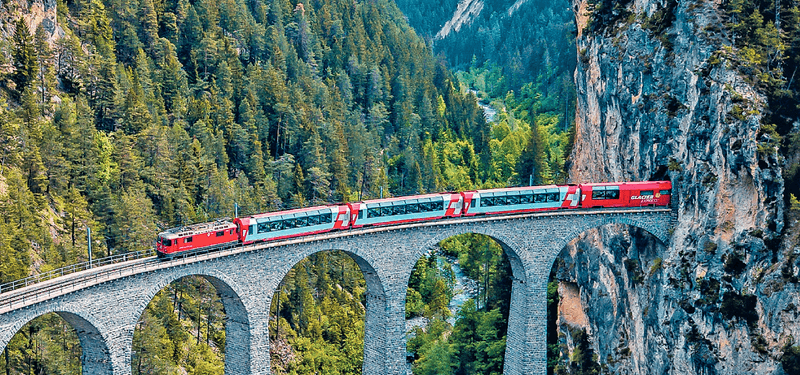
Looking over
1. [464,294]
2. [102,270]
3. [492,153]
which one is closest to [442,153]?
[492,153]

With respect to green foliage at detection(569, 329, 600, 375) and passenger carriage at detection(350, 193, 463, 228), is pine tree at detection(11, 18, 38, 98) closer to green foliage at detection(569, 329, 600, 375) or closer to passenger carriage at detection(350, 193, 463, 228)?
passenger carriage at detection(350, 193, 463, 228)

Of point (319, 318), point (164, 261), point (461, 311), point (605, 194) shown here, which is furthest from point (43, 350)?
point (605, 194)

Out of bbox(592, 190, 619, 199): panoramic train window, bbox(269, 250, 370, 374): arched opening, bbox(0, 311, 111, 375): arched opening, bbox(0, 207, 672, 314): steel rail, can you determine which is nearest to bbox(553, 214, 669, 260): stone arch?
bbox(0, 207, 672, 314): steel rail

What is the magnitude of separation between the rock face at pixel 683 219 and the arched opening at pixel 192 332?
109 ft

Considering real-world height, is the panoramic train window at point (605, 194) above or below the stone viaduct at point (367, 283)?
above

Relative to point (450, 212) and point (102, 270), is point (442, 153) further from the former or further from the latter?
point (102, 270)

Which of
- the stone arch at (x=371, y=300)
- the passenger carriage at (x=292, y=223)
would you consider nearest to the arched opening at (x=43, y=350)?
the passenger carriage at (x=292, y=223)

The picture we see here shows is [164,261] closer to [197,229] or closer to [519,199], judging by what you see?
[197,229]

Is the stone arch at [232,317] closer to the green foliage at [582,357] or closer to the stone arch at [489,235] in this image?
the stone arch at [489,235]

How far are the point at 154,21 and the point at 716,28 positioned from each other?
266ft

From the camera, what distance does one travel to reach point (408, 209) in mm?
75250

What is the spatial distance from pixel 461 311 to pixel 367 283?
89.2ft

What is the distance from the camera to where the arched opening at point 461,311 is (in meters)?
92.9

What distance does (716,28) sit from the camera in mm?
76125
